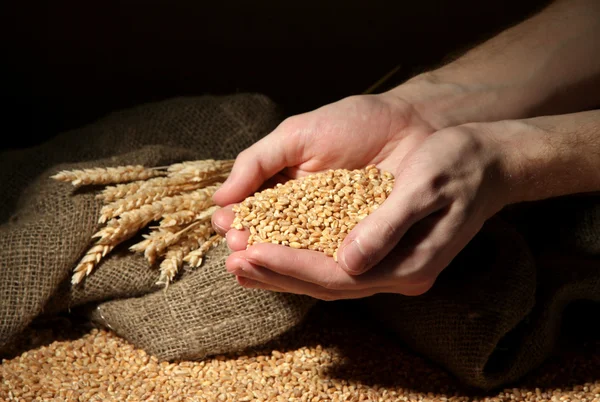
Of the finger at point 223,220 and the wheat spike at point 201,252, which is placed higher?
the finger at point 223,220

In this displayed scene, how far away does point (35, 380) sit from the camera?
1759 millimetres

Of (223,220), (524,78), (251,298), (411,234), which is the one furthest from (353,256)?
(524,78)

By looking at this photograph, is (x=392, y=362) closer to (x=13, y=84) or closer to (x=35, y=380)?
(x=35, y=380)

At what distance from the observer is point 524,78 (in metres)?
2.01

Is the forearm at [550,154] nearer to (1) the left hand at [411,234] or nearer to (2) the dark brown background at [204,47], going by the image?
(1) the left hand at [411,234]

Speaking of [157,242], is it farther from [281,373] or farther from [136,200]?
[281,373]

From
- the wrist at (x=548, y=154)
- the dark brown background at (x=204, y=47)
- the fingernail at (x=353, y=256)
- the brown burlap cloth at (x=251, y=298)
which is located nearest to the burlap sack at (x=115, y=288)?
the brown burlap cloth at (x=251, y=298)

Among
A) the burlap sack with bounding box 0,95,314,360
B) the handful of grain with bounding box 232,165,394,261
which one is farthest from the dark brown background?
the handful of grain with bounding box 232,165,394,261

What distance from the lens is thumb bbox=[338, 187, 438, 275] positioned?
4.42 feet

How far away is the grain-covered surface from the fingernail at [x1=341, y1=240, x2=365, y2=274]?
18.7 inches

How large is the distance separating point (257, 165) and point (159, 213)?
0.32 meters

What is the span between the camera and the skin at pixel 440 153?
1.42 m

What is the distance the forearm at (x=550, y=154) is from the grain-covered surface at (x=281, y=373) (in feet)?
1.58

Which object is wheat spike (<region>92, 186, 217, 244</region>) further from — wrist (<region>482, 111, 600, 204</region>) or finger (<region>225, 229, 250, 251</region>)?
wrist (<region>482, 111, 600, 204</region>)
